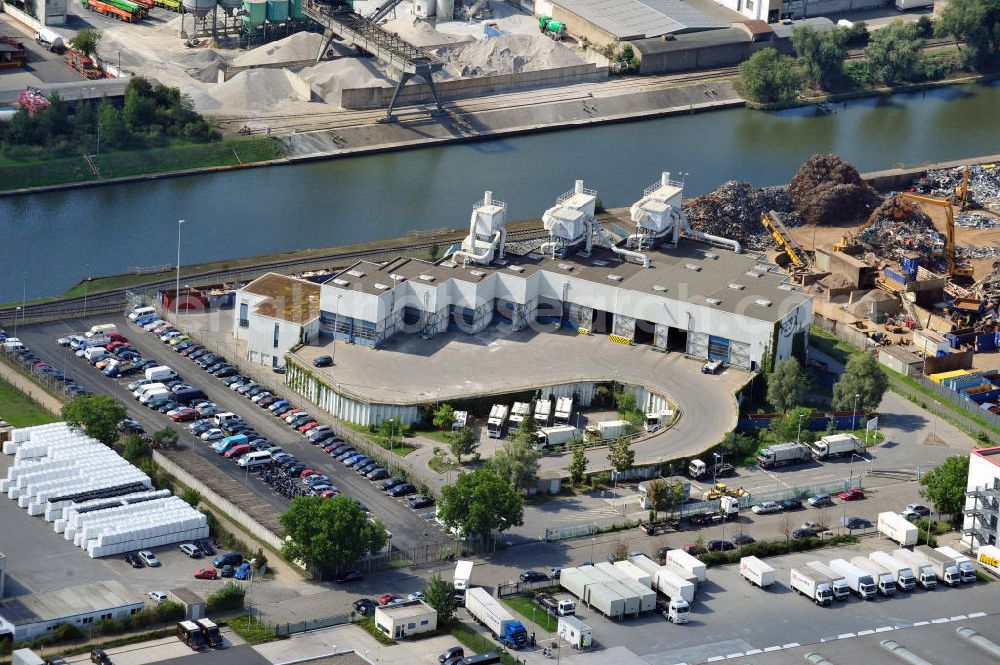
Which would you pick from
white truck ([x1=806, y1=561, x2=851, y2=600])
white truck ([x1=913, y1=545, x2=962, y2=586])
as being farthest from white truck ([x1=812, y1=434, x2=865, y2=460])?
white truck ([x1=806, y1=561, x2=851, y2=600])

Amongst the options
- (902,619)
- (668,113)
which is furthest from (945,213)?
(902,619)

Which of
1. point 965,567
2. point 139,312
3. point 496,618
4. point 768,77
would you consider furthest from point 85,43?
point 965,567

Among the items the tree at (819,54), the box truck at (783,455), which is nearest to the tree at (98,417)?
the box truck at (783,455)

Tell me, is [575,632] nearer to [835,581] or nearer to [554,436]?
[835,581]

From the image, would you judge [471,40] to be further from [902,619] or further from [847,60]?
[902,619]

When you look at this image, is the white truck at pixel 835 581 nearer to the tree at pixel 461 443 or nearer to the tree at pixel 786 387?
the tree at pixel 786 387
